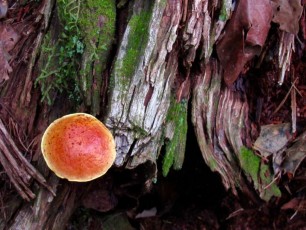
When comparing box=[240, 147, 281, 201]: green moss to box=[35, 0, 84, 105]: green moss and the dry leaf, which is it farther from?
box=[35, 0, 84, 105]: green moss

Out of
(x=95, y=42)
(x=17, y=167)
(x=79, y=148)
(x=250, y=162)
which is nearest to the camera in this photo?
(x=79, y=148)

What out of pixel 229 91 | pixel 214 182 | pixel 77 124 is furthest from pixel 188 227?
pixel 77 124

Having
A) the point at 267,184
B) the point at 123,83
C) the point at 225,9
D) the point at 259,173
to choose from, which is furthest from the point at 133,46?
the point at 267,184

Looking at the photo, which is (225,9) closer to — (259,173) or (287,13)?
(287,13)

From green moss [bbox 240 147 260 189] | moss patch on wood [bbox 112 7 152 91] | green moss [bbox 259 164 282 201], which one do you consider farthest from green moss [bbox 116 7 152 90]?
green moss [bbox 259 164 282 201]

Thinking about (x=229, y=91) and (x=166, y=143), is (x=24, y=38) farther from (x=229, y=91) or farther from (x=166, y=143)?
(x=229, y=91)

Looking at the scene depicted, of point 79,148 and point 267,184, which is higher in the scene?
point 79,148

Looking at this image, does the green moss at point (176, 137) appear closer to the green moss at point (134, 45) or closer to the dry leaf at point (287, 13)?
the green moss at point (134, 45)

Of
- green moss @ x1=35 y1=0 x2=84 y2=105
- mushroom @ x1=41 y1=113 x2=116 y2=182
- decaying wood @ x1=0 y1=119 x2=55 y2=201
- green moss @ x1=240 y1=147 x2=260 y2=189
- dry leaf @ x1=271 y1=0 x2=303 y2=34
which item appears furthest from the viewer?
green moss @ x1=240 y1=147 x2=260 y2=189
